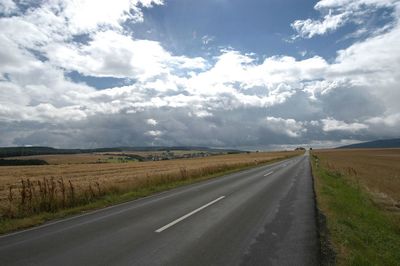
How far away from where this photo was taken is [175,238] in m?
8.22

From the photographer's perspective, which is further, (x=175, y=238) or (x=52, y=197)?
(x=52, y=197)

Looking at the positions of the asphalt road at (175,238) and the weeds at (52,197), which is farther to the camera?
the weeds at (52,197)

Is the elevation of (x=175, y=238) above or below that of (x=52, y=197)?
below

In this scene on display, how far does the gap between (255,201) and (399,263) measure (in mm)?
7650

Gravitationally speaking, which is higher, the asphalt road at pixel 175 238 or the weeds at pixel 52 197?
the weeds at pixel 52 197

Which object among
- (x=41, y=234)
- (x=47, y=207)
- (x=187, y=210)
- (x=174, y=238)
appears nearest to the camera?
(x=174, y=238)

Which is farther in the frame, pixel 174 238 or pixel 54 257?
pixel 174 238

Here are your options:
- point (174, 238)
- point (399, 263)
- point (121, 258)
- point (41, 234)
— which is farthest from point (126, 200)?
point (399, 263)

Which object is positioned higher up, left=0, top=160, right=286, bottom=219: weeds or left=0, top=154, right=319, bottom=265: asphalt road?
left=0, top=160, right=286, bottom=219: weeds

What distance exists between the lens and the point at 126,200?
52.4 feet

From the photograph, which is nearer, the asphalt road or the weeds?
the asphalt road

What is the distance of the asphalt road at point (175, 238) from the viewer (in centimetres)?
673

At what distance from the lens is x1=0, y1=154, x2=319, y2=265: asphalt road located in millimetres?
6730

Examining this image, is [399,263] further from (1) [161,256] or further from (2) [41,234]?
(2) [41,234]
